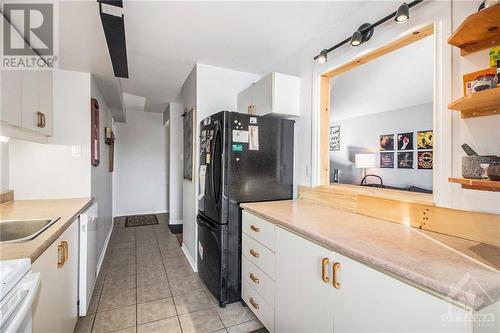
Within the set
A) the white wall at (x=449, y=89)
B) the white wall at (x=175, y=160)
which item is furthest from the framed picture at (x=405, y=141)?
the white wall at (x=175, y=160)

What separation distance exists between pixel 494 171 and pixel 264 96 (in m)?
1.81

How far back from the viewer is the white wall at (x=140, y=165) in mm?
5375

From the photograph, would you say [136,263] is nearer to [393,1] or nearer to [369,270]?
[369,270]

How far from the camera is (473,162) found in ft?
3.45

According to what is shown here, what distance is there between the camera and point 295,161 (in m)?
2.45

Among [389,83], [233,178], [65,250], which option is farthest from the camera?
[389,83]

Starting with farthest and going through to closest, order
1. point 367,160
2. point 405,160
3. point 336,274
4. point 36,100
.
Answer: point 367,160
point 405,160
point 36,100
point 336,274

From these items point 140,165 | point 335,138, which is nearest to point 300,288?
point 335,138

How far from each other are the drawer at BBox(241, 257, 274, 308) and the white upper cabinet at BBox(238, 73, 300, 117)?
4.64 feet

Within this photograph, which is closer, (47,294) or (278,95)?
(47,294)

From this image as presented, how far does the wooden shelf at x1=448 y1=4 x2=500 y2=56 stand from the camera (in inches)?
37.6

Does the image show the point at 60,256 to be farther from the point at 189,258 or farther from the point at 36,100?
the point at 189,258

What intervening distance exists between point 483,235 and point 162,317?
221cm

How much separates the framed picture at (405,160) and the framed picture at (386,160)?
0.16 metres
